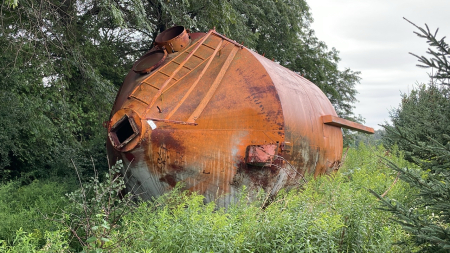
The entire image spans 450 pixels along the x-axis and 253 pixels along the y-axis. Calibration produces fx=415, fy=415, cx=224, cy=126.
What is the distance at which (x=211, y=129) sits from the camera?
194 inches

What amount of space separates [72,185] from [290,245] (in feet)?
19.8

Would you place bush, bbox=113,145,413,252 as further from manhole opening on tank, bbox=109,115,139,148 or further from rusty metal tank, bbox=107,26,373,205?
manhole opening on tank, bbox=109,115,139,148

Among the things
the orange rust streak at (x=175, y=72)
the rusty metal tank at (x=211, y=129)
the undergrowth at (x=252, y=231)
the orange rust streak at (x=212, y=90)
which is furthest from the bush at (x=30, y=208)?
the orange rust streak at (x=212, y=90)

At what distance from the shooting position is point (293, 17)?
16.9 meters

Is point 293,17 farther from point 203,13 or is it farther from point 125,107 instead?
point 125,107

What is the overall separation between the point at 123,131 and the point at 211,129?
3.98ft

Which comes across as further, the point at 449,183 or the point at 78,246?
the point at 78,246

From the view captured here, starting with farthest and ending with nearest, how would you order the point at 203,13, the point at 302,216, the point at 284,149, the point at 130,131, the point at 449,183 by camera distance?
the point at 203,13, the point at 130,131, the point at 284,149, the point at 302,216, the point at 449,183

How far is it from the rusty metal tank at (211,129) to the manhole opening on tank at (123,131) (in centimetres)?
1

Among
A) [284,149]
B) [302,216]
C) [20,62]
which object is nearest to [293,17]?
[20,62]

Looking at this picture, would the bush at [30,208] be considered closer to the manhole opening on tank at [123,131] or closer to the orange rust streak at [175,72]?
the manhole opening on tank at [123,131]

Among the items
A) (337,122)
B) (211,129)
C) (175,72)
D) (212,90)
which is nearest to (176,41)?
(175,72)

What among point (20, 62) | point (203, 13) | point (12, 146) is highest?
point (203, 13)

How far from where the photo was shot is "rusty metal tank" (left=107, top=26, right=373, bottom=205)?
488cm
